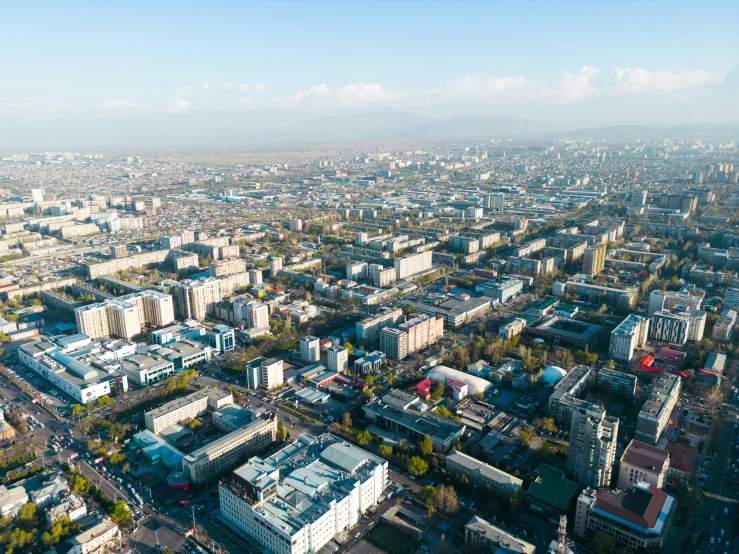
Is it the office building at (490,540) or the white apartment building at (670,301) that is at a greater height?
the white apartment building at (670,301)

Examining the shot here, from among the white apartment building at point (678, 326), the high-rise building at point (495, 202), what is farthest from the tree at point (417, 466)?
the high-rise building at point (495, 202)

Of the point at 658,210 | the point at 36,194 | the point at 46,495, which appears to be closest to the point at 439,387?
the point at 46,495

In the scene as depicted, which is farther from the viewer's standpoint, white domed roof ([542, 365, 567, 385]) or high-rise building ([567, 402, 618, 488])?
white domed roof ([542, 365, 567, 385])

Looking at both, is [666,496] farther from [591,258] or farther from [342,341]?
[591,258]

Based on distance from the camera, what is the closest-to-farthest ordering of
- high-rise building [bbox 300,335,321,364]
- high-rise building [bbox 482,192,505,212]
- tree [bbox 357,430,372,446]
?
tree [bbox 357,430,372,446] < high-rise building [bbox 300,335,321,364] < high-rise building [bbox 482,192,505,212]

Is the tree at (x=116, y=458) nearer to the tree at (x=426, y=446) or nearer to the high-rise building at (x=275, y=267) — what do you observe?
the tree at (x=426, y=446)

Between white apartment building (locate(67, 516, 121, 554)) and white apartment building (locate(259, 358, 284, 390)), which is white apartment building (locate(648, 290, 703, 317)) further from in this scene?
white apartment building (locate(67, 516, 121, 554))

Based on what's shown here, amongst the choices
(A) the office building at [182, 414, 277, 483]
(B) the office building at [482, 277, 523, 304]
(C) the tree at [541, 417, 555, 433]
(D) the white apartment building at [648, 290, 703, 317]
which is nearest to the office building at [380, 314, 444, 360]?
(B) the office building at [482, 277, 523, 304]

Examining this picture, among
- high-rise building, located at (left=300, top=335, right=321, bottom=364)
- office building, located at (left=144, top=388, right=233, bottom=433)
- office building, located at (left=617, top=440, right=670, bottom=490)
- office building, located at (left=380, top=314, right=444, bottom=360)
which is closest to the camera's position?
office building, located at (left=617, top=440, right=670, bottom=490)
